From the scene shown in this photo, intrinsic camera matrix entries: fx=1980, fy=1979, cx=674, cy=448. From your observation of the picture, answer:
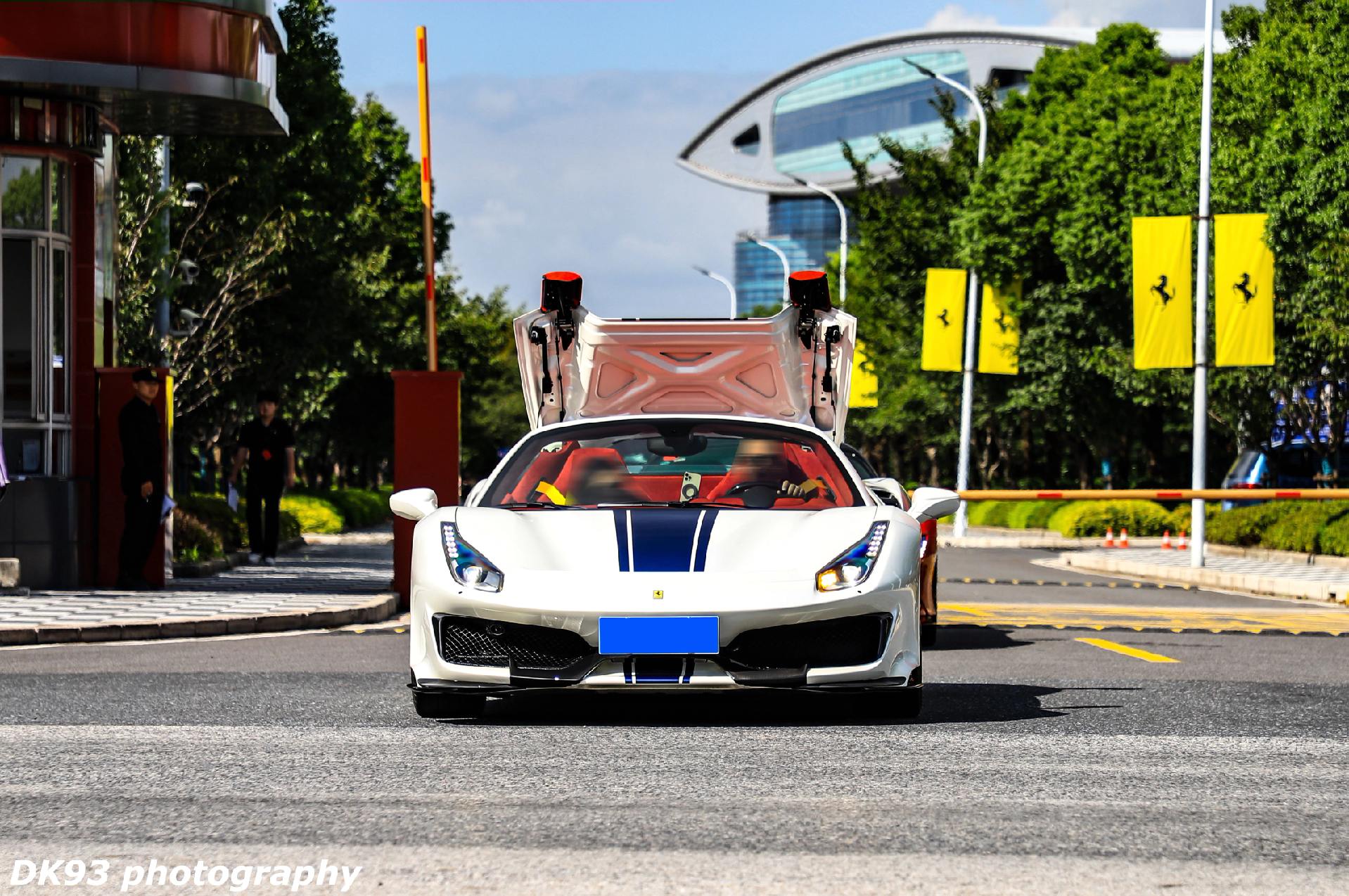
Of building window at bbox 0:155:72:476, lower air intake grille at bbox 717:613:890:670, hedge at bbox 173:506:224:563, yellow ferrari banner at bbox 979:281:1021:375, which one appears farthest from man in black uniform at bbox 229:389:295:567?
yellow ferrari banner at bbox 979:281:1021:375

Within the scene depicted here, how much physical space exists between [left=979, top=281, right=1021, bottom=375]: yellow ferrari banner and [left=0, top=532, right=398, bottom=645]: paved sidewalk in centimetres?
2188

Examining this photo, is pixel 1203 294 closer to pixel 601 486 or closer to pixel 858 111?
pixel 601 486

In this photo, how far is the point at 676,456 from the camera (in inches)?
376

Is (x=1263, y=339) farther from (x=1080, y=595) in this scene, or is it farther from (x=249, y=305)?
(x=249, y=305)

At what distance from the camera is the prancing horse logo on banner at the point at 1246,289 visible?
25594mm

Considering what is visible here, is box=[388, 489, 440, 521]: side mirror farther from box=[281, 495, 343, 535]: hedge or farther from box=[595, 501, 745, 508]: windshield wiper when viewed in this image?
box=[281, 495, 343, 535]: hedge

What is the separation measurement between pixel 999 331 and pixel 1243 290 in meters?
15.7

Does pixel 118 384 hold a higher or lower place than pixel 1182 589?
higher

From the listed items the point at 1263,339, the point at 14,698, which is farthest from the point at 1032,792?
the point at 1263,339

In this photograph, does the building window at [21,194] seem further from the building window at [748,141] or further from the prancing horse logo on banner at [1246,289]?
the building window at [748,141]

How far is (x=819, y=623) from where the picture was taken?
7781mm

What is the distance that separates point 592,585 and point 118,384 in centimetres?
1167

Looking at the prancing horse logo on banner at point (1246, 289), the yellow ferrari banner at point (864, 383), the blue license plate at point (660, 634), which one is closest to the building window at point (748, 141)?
the yellow ferrari banner at point (864, 383)

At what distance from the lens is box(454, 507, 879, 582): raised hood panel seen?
7.81m
